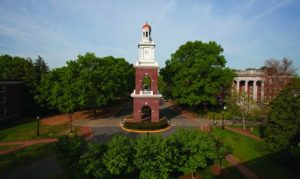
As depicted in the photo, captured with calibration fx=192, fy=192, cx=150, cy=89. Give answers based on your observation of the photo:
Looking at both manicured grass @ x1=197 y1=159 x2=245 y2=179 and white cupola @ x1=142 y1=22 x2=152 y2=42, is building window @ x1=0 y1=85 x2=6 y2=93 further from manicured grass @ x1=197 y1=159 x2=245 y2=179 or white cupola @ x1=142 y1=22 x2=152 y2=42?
manicured grass @ x1=197 y1=159 x2=245 y2=179

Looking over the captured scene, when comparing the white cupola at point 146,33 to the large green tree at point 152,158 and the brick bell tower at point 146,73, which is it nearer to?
the brick bell tower at point 146,73

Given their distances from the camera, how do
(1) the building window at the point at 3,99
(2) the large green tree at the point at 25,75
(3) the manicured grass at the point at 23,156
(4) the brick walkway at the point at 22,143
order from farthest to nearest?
(2) the large green tree at the point at 25,75
(1) the building window at the point at 3,99
(4) the brick walkway at the point at 22,143
(3) the manicured grass at the point at 23,156

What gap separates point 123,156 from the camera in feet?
40.1

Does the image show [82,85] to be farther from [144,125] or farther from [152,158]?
[152,158]

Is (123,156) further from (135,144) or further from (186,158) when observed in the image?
(186,158)

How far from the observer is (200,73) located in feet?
107

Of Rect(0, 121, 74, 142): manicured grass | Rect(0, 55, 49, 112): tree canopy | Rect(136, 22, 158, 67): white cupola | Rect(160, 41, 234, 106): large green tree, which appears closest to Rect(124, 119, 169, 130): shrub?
Rect(136, 22, 158, 67): white cupola

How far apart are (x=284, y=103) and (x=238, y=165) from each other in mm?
8011

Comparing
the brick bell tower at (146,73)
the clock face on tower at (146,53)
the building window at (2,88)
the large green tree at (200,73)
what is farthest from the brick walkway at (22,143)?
the large green tree at (200,73)

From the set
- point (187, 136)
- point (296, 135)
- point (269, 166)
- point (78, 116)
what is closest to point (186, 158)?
point (187, 136)

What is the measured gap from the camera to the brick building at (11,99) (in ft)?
106

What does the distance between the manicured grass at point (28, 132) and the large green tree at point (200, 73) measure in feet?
64.3

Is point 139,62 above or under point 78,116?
above

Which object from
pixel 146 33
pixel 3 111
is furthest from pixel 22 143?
pixel 146 33
